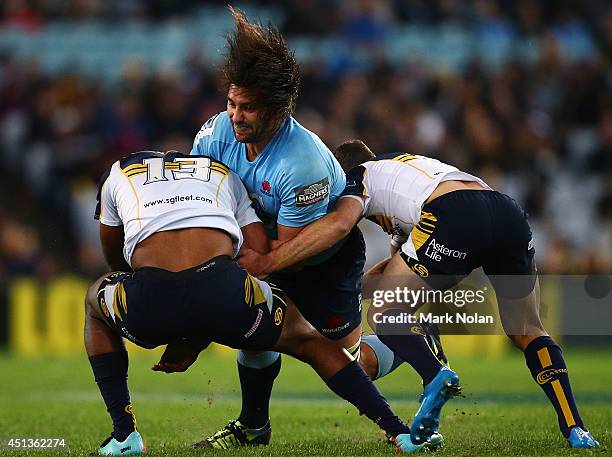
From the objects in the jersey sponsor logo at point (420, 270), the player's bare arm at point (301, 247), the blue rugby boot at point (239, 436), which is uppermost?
the player's bare arm at point (301, 247)

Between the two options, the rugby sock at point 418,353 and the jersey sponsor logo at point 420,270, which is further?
the jersey sponsor logo at point 420,270

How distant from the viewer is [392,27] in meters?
17.7

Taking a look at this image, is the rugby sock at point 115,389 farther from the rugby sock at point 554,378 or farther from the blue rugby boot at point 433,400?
the rugby sock at point 554,378

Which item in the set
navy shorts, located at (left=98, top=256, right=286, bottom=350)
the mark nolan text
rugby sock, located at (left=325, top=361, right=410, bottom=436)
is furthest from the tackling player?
navy shorts, located at (left=98, top=256, right=286, bottom=350)

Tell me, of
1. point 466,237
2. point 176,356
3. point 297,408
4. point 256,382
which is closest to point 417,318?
point 466,237

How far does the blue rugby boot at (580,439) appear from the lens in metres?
Answer: 6.02

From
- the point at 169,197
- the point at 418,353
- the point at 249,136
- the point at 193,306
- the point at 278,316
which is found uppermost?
the point at 249,136

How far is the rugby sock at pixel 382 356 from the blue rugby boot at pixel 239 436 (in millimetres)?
893

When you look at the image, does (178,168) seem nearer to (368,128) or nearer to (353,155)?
(353,155)

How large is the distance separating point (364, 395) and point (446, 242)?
939 mm

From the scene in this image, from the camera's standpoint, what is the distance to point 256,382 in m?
6.83

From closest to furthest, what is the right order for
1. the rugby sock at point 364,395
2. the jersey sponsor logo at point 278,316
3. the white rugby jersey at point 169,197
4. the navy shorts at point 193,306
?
the navy shorts at point 193,306, the white rugby jersey at point 169,197, the jersey sponsor logo at point 278,316, the rugby sock at point 364,395

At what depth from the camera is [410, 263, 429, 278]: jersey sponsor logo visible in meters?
6.32

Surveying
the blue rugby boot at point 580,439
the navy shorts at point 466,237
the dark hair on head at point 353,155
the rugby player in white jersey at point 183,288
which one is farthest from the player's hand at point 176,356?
the blue rugby boot at point 580,439
